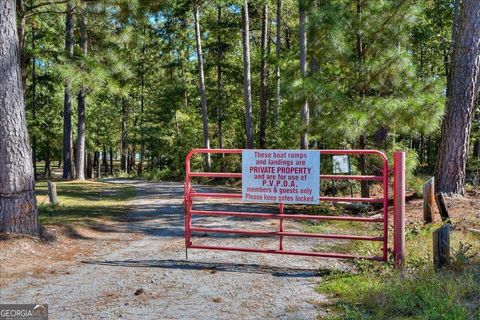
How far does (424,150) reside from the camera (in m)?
37.1

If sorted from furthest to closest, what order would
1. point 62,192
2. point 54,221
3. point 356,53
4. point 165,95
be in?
point 165,95, point 62,192, point 356,53, point 54,221

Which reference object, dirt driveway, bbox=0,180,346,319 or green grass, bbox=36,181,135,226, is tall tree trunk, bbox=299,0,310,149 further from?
green grass, bbox=36,181,135,226

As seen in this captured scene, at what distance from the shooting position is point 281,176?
236 inches

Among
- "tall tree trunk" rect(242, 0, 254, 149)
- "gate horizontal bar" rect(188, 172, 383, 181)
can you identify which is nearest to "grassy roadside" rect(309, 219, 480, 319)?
"gate horizontal bar" rect(188, 172, 383, 181)

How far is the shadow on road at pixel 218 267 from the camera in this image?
223 inches

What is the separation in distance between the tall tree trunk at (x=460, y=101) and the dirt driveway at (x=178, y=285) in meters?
4.78

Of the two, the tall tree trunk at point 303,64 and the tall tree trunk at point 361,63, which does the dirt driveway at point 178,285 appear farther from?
the tall tree trunk at point 303,64

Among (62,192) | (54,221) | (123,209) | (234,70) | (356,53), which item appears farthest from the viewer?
(234,70)

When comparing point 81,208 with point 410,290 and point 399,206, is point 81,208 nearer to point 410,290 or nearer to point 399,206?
point 399,206

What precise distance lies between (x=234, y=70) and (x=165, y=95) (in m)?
6.78

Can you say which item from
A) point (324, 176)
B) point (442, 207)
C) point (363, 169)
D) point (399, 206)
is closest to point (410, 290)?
point (399, 206)

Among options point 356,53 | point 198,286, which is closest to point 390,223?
point 356,53

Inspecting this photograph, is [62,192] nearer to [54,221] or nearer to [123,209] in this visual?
[123,209]

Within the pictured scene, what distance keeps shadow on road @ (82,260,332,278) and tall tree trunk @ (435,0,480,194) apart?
6.07 m
